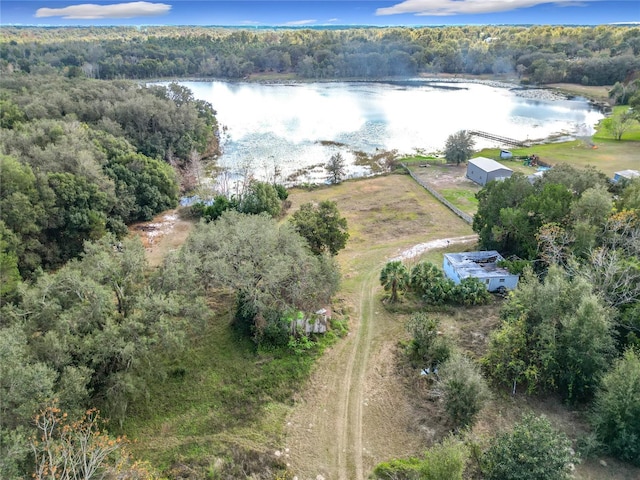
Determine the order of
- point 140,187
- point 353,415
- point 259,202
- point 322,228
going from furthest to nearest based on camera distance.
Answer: point 140,187 → point 259,202 → point 322,228 → point 353,415

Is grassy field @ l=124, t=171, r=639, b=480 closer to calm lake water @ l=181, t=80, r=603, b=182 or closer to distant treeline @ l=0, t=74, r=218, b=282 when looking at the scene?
distant treeline @ l=0, t=74, r=218, b=282

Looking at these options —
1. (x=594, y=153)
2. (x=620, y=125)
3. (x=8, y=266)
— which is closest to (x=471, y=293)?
(x=8, y=266)

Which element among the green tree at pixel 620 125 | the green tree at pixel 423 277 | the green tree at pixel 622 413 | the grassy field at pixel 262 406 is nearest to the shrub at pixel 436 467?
the grassy field at pixel 262 406

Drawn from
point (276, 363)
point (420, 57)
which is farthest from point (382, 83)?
point (276, 363)

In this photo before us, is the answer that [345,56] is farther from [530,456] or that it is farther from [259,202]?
[530,456]

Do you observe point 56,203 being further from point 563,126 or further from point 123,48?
point 123,48

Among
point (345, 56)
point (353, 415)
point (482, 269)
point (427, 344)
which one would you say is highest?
point (345, 56)

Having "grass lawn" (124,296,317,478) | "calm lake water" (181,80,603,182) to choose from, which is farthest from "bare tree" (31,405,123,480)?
"calm lake water" (181,80,603,182)
